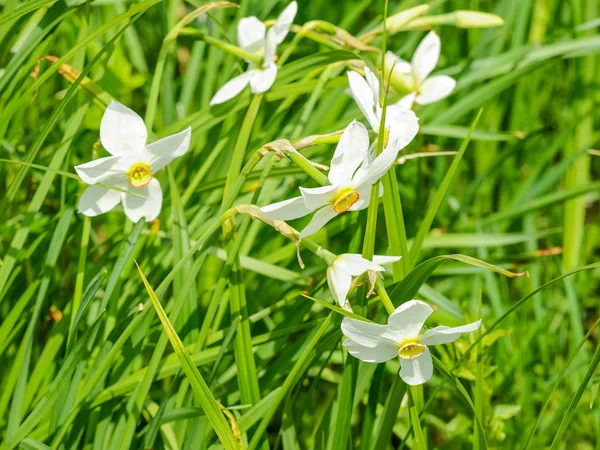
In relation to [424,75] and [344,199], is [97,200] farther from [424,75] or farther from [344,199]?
[424,75]

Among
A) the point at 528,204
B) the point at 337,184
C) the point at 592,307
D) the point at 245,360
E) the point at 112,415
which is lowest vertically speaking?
the point at 592,307

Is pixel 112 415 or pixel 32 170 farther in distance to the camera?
pixel 32 170

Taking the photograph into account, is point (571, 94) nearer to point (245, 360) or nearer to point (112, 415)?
point (245, 360)

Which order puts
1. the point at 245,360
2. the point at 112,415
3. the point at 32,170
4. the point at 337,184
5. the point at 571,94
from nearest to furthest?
the point at 337,184 → the point at 245,360 → the point at 112,415 → the point at 32,170 → the point at 571,94

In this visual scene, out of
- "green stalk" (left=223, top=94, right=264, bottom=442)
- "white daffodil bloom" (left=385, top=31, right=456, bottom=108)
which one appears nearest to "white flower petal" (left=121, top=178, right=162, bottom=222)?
"green stalk" (left=223, top=94, right=264, bottom=442)

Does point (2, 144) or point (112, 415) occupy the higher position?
point (2, 144)

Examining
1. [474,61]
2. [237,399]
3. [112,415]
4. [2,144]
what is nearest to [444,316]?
[237,399]

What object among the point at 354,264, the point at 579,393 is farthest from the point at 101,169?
the point at 579,393
